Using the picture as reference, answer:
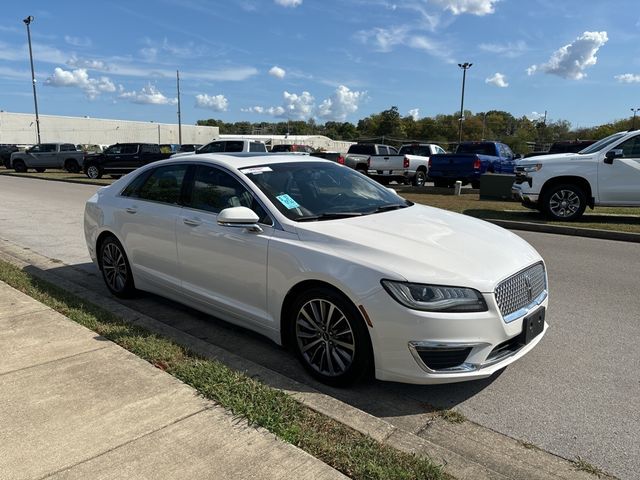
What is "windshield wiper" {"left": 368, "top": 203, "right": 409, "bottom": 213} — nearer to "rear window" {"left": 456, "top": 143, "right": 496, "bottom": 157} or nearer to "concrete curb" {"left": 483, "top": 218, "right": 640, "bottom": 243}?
"concrete curb" {"left": 483, "top": 218, "right": 640, "bottom": 243}

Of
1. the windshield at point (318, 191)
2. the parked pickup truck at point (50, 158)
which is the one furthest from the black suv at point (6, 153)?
the windshield at point (318, 191)

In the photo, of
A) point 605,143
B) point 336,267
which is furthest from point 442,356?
point 605,143

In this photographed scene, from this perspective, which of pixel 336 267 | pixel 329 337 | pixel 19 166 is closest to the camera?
pixel 336 267

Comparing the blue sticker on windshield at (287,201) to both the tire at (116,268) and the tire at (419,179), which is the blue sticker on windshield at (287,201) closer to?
the tire at (116,268)

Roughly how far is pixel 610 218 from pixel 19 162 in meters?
34.4

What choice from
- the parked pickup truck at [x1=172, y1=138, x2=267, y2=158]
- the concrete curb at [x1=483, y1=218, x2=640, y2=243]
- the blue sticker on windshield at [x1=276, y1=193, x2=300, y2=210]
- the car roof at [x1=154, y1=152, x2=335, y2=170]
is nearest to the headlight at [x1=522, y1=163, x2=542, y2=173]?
the concrete curb at [x1=483, y1=218, x2=640, y2=243]

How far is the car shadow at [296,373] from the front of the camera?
136 inches

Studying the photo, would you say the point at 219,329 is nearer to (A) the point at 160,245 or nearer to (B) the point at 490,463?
(A) the point at 160,245

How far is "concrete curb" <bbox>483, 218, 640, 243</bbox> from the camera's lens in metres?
9.39

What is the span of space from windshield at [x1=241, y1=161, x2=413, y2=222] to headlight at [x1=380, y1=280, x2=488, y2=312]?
3.47 ft

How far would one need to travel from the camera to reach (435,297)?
3115mm

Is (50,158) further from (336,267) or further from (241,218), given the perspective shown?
(336,267)

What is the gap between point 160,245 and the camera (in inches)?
191

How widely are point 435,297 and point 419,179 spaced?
20.1 metres
